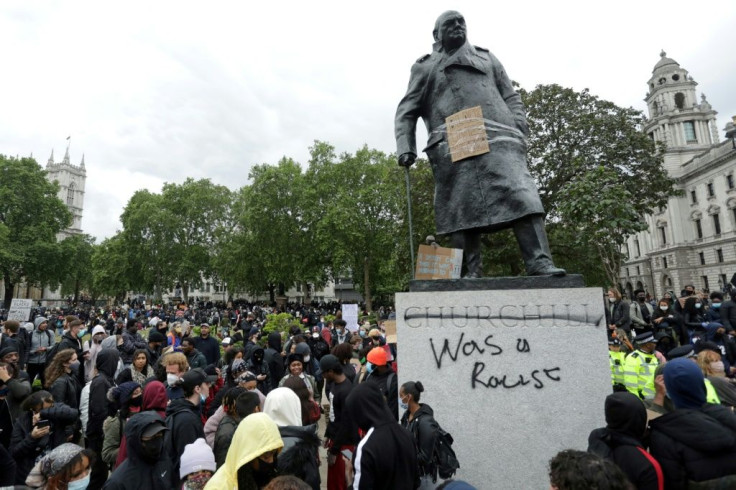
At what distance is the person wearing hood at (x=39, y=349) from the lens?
8.13m

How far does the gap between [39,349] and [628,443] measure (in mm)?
9603

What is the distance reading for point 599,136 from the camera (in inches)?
693

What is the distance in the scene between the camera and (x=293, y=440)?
2.84 m

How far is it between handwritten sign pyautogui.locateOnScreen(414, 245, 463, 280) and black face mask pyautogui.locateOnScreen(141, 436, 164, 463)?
2.57m

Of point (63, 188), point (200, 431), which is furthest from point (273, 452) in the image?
point (63, 188)

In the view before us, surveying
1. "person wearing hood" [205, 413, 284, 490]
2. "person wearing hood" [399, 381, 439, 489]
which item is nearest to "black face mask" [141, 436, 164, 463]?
"person wearing hood" [205, 413, 284, 490]

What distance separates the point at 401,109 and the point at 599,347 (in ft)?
10.1

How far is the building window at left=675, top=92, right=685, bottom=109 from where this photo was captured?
195 ft

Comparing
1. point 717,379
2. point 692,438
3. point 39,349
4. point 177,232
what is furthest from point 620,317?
point 177,232

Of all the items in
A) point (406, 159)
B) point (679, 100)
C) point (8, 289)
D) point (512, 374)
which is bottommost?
point (512, 374)

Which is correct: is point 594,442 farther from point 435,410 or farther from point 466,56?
point 466,56

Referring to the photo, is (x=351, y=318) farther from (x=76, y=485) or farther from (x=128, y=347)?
(x=76, y=485)

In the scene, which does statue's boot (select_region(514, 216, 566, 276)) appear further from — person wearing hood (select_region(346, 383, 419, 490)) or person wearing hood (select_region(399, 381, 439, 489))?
person wearing hood (select_region(346, 383, 419, 490))

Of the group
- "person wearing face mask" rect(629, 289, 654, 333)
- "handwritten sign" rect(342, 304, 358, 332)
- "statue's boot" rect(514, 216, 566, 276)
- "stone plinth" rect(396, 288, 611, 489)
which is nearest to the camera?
"stone plinth" rect(396, 288, 611, 489)
